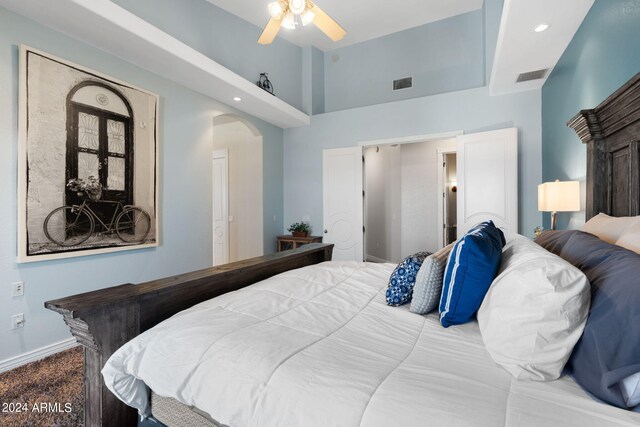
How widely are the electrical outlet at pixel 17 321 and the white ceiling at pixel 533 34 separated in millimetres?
4279

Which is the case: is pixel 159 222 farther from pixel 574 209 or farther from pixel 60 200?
pixel 574 209

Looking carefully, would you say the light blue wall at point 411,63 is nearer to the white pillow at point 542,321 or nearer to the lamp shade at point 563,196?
the lamp shade at point 563,196

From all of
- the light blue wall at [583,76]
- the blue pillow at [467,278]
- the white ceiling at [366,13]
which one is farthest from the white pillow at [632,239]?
the white ceiling at [366,13]

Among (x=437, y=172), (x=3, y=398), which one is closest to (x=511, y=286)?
(x=3, y=398)

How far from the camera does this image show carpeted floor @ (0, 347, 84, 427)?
1.59m

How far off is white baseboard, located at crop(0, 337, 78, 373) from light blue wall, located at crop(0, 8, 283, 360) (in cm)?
4

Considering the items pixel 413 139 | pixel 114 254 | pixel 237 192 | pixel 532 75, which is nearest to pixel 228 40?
pixel 237 192

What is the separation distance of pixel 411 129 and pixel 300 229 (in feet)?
7.61

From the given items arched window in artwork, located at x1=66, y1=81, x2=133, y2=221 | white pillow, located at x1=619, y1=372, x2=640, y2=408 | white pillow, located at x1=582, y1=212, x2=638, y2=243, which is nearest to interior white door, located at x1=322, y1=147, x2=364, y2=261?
arched window in artwork, located at x1=66, y1=81, x2=133, y2=221

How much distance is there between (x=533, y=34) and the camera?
2.42 meters

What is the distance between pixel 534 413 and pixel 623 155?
1820 millimetres

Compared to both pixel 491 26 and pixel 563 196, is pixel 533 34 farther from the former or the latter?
pixel 491 26

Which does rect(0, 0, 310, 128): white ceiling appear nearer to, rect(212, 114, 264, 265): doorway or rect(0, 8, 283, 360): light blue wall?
rect(0, 8, 283, 360): light blue wall

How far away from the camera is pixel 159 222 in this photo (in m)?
3.21
